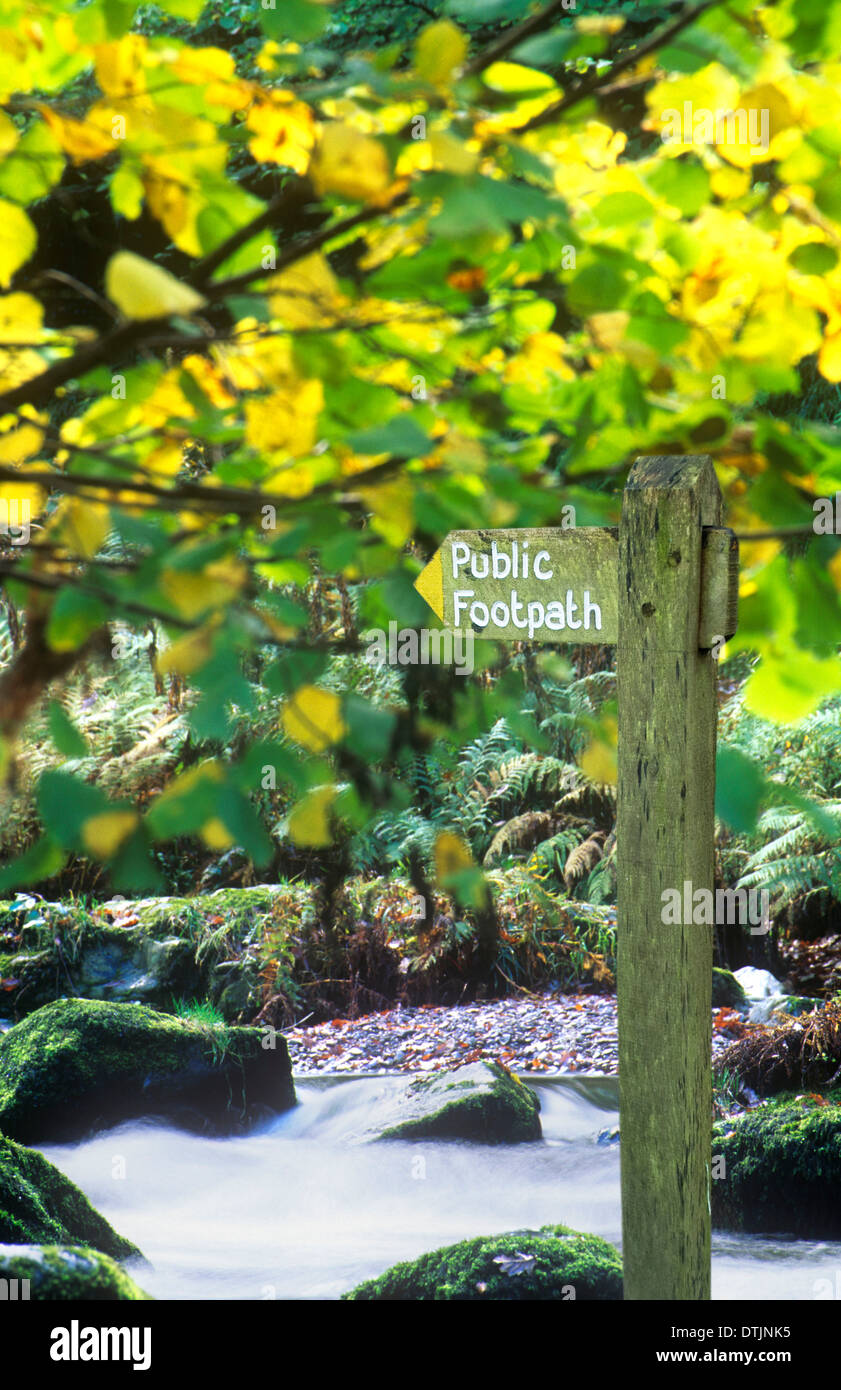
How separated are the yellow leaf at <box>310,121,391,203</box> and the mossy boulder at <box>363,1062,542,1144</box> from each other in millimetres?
2393

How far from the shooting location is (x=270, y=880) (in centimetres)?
330

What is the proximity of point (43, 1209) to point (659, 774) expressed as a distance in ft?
5.76

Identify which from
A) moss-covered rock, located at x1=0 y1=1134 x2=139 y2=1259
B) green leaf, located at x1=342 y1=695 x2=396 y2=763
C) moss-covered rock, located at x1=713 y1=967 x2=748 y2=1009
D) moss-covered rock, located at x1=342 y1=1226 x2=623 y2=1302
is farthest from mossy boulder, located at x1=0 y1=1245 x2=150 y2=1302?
moss-covered rock, located at x1=713 y1=967 x2=748 y2=1009

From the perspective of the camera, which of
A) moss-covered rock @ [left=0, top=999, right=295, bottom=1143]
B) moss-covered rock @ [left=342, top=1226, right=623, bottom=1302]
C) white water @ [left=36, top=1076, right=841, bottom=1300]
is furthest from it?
moss-covered rock @ [left=0, top=999, right=295, bottom=1143]

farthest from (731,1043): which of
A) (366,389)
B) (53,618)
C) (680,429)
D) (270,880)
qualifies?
(53,618)

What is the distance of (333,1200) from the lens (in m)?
2.49

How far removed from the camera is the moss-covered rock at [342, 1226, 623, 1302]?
6.23 ft

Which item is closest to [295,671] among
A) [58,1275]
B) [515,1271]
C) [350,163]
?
[350,163]

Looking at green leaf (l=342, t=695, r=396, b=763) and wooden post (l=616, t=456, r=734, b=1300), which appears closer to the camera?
green leaf (l=342, t=695, r=396, b=763)

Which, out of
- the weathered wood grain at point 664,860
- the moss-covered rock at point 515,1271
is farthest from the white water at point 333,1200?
the weathered wood grain at point 664,860

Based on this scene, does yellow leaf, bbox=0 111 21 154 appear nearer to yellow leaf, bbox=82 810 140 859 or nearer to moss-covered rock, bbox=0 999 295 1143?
yellow leaf, bbox=82 810 140 859

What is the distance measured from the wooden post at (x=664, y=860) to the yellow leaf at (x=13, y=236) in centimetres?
65

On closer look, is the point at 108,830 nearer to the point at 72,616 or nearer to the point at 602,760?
the point at 72,616
